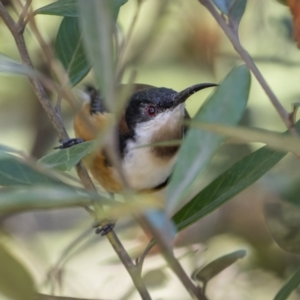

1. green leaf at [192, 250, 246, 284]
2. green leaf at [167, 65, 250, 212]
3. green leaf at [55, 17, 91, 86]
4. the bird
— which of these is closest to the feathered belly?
the bird

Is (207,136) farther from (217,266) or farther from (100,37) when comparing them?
(217,266)

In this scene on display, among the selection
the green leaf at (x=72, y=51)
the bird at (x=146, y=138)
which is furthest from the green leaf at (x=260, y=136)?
the bird at (x=146, y=138)

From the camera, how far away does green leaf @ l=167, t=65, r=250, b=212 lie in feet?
1.67

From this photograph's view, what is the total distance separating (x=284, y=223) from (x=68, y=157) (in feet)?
1.03

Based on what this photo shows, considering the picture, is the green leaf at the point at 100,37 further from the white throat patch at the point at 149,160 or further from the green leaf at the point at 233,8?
the white throat patch at the point at 149,160

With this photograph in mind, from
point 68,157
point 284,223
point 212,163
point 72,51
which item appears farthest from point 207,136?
point 212,163

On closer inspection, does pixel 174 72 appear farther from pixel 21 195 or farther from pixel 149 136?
pixel 21 195

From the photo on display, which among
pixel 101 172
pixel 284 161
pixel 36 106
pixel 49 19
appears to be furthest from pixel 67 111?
pixel 284 161

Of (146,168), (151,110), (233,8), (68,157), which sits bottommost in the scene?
(68,157)

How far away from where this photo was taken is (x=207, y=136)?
1.75 feet

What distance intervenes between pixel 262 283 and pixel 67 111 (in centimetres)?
86

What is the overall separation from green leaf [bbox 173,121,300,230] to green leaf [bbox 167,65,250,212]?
0.16 m

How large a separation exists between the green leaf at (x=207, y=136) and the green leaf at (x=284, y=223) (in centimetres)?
29

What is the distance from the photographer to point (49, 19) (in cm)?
189
